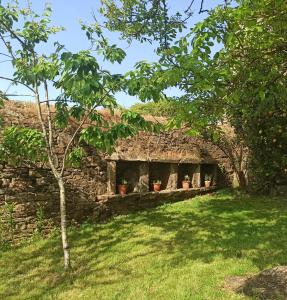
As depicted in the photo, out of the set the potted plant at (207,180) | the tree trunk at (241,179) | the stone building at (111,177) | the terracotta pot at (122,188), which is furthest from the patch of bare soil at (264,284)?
the tree trunk at (241,179)

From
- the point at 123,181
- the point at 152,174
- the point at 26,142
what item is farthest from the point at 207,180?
the point at 26,142

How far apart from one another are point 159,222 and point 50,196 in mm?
3246

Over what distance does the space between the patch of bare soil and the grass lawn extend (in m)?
0.21

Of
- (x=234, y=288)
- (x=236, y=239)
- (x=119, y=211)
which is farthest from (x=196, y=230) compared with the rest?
(x=234, y=288)

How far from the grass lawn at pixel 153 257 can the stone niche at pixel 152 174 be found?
123 centimetres

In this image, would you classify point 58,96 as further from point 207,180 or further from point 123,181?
point 207,180

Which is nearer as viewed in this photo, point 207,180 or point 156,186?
point 156,186

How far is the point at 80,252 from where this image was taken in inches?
336

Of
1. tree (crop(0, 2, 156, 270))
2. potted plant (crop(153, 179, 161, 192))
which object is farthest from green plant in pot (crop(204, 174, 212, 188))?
tree (crop(0, 2, 156, 270))

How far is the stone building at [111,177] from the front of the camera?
375 inches

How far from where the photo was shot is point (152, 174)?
14.1m

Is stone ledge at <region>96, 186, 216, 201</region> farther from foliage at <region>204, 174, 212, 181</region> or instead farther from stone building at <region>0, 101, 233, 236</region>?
foliage at <region>204, 174, 212, 181</region>

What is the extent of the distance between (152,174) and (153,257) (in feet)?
20.7

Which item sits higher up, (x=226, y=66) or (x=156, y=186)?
(x=226, y=66)
